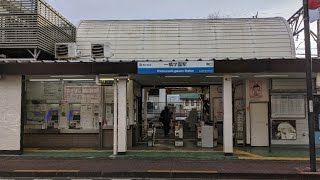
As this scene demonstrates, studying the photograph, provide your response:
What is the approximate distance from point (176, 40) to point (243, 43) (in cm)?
353

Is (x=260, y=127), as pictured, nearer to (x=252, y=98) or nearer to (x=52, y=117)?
(x=252, y=98)

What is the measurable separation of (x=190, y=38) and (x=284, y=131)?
729cm

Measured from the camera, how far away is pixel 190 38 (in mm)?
22453

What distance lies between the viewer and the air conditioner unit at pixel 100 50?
19.8 meters

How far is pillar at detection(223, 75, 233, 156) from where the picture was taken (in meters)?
15.5

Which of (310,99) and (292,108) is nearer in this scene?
(310,99)

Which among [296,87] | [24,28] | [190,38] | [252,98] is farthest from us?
[190,38]

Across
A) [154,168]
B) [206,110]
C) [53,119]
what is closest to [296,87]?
[206,110]

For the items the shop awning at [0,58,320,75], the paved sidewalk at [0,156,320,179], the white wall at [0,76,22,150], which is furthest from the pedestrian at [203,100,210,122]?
the white wall at [0,76,22,150]

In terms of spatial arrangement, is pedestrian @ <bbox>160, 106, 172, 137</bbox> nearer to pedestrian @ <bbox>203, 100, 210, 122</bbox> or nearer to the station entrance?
the station entrance

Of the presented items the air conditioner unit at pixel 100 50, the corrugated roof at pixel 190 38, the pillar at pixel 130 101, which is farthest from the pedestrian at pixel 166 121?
the air conditioner unit at pixel 100 50

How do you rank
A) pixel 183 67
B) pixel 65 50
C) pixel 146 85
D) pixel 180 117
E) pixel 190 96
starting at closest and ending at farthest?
pixel 183 67 → pixel 65 50 → pixel 146 85 → pixel 190 96 → pixel 180 117

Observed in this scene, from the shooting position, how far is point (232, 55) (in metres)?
21.7

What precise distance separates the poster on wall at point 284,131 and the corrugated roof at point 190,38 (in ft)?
15.3
